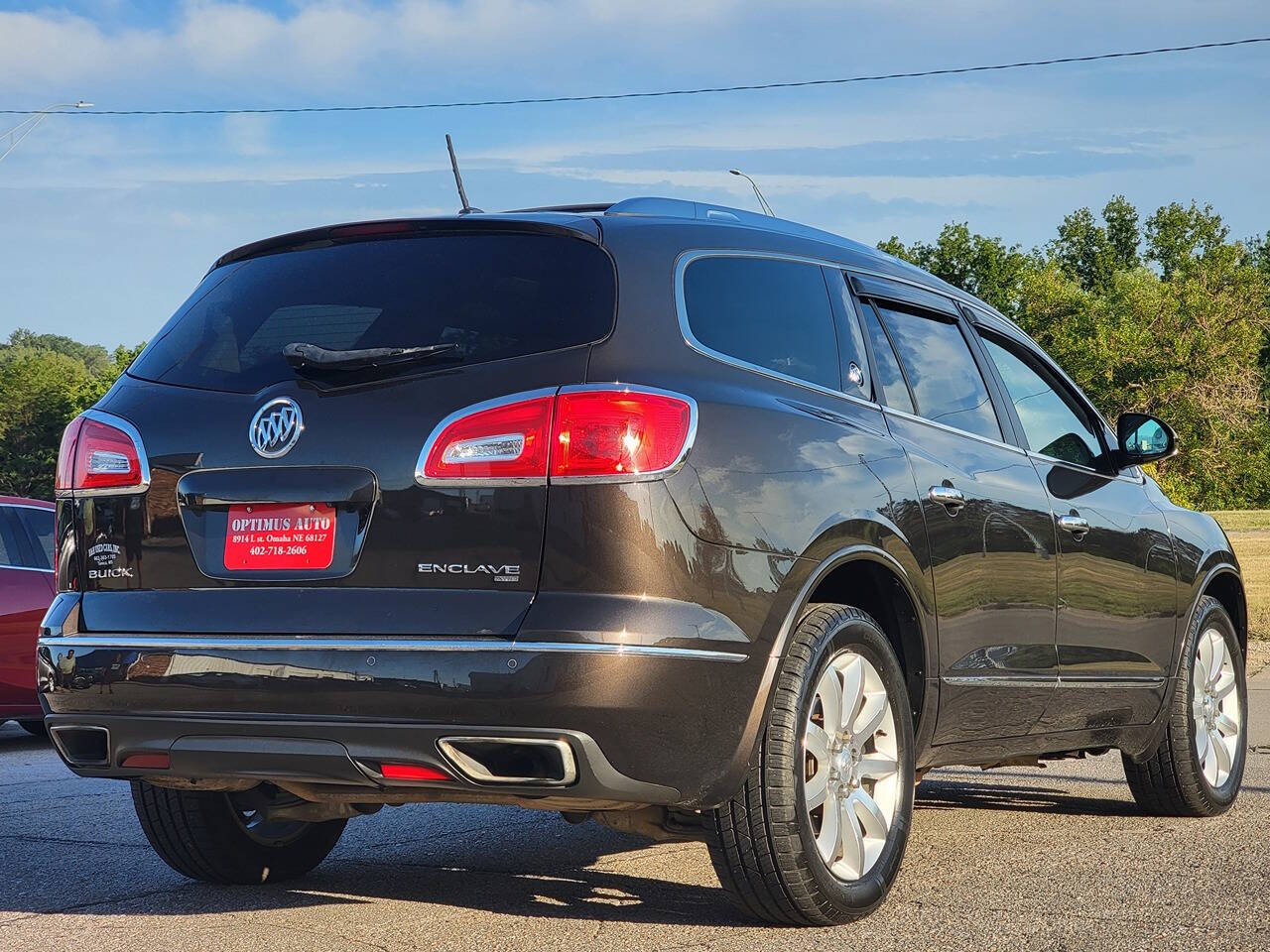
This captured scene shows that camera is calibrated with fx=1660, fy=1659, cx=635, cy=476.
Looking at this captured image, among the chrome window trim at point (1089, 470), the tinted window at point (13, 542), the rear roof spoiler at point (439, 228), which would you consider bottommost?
the tinted window at point (13, 542)

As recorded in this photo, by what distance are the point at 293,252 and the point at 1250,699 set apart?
8610mm

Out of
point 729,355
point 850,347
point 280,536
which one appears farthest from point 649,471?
point 850,347

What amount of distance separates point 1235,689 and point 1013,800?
1.04 metres

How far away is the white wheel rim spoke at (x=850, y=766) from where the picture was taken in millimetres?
4281

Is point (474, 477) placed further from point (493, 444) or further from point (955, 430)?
point (955, 430)

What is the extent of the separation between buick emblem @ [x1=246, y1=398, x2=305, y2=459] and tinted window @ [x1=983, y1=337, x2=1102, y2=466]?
2679 mm

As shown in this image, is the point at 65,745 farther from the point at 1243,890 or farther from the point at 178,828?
the point at 1243,890

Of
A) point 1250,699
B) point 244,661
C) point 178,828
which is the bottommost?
point 1250,699

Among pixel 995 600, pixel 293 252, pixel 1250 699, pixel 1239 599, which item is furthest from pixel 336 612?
pixel 1250 699

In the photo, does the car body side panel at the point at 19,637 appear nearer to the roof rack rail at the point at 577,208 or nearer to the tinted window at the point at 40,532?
the tinted window at the point at 40,532

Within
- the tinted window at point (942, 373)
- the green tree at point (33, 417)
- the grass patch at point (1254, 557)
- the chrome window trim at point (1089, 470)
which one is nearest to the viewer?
the tinted window at point (942, 373)

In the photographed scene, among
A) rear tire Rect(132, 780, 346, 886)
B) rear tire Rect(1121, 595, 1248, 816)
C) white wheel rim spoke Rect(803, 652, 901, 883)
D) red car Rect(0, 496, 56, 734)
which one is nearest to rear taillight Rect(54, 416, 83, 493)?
rear tire Rect(132, 780, 346, 886)

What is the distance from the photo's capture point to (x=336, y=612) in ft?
12.6

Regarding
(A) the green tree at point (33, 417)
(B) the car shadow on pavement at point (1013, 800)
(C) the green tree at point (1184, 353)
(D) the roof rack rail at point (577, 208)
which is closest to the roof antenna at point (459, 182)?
(D) the roof rack rail at point (577, 208)
